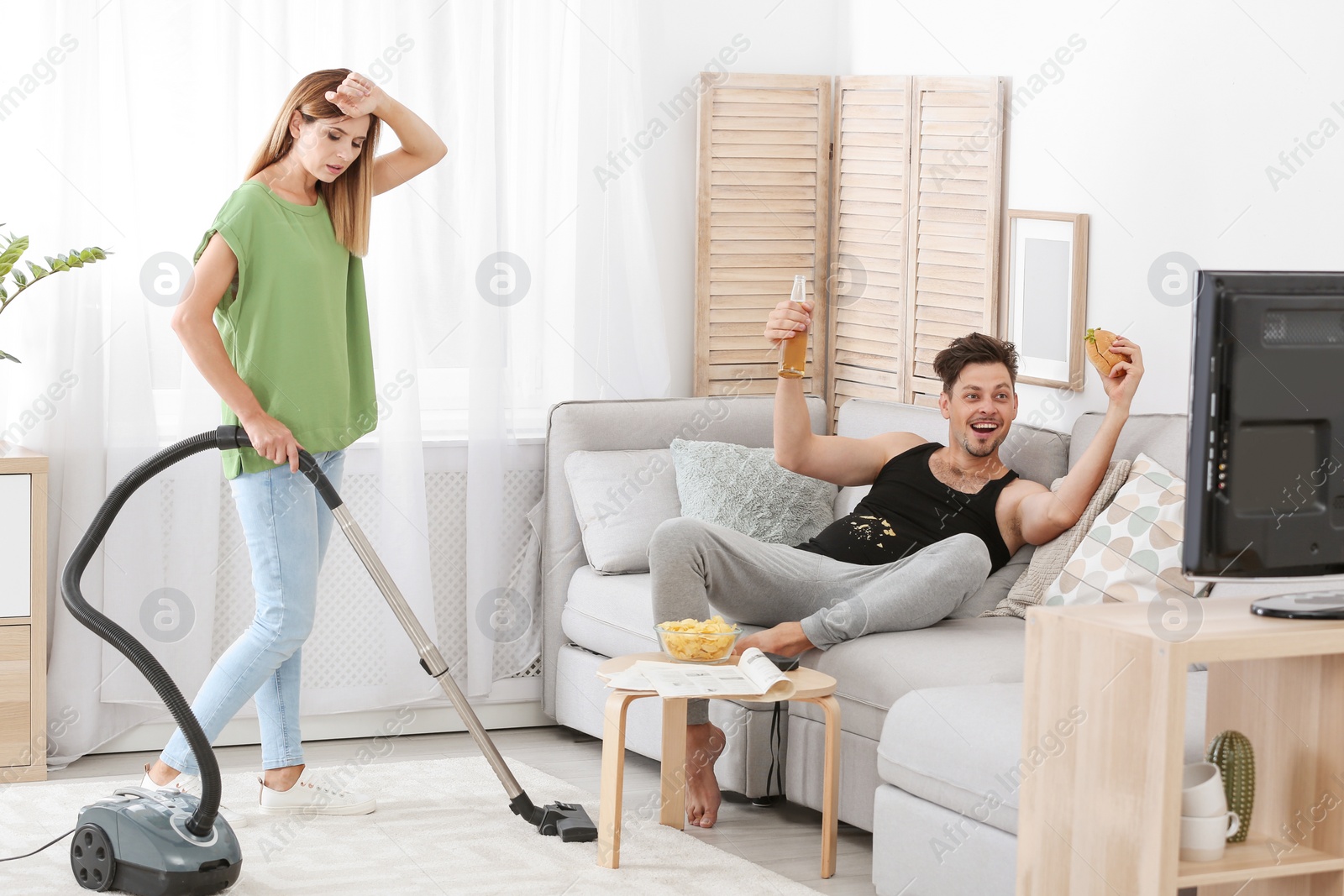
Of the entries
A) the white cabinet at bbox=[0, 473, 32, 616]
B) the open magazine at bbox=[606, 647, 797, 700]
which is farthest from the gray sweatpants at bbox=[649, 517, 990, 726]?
the white cabinet at bbox=[0, 473, 32, 616]

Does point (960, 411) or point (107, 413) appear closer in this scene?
point (960, 411)

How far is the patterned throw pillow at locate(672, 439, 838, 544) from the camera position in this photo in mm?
3803

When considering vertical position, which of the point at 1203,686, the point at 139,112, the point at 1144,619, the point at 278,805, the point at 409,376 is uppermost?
the point at 139,112

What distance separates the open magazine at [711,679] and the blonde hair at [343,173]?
1032mm

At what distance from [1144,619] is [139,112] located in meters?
2.79

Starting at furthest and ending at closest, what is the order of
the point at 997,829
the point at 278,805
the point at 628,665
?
the point at 278,805, the point at 628,665, the point at 997,829

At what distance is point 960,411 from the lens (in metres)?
3.50

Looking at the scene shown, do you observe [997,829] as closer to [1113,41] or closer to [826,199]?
[1113,41]

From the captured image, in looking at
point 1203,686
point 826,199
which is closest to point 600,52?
point 826,199

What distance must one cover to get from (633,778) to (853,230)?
1746mm

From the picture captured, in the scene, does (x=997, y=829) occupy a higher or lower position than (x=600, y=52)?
lower

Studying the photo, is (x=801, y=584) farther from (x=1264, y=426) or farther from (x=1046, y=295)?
(x=1264, y=426)

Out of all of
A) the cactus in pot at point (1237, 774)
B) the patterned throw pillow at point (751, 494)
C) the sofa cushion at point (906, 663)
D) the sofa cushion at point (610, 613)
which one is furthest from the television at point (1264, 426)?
the patterned throw pillow at point (751, 494)

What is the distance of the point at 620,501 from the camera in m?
3.91
